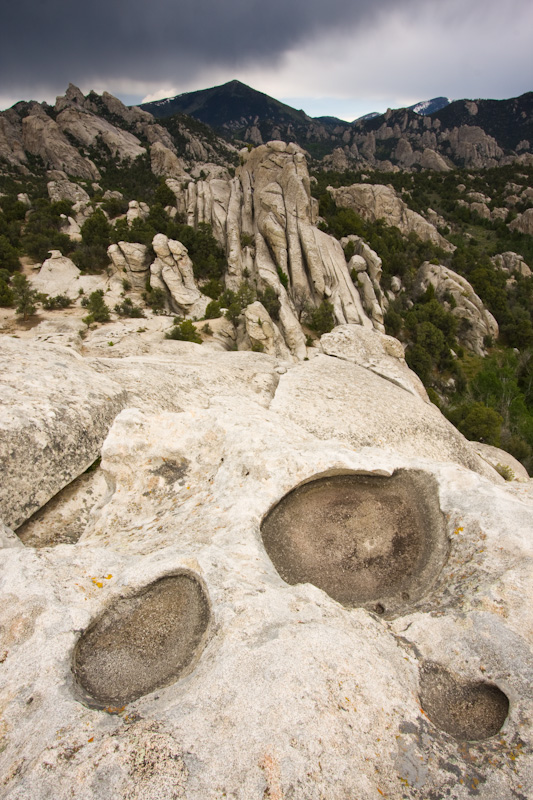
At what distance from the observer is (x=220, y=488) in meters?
10.4

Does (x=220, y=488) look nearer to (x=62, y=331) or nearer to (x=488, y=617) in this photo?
(x=488, y=617)

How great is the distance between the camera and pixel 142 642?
258 inches

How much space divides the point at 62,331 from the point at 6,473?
23.6 m

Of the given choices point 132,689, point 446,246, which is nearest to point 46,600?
point 132,689

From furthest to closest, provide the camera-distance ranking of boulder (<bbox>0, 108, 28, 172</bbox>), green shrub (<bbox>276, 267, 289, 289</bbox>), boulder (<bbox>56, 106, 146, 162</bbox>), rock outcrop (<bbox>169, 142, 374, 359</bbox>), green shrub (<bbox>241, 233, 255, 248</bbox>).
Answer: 1. boulder (<bbox>56, 106, 146, 162</bbox>)
2. boulder (<bbox>0, 108, 28, 172</bbox>)
3. green shrub (<bbox>241, 233, 255, 248</bbox>)
4. rock outcrop (<bbox>169, 142, 374, 359</bbox>)
5. green shrub (<bbox>276, 267, 289, 289</bbox>)

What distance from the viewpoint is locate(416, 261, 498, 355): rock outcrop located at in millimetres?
58125

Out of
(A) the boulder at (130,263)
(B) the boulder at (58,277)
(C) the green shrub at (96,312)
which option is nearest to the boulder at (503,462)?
(C) the green shrub at (96,312)

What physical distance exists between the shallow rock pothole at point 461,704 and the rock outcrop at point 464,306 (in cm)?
→ 6021

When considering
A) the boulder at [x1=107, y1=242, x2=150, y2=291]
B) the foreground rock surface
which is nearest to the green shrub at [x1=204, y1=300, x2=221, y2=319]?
the boulder at [x1=107, y1=242, x2=150, y2=291]

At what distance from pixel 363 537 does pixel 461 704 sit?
422cm

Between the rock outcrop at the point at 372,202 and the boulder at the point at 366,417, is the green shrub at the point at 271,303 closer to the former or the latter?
the boulder at the point at 366,417

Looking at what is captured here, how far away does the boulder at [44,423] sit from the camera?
9.72 metres

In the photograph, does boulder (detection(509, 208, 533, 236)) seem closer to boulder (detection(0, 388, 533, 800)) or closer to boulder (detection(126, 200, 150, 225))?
boulder (detection(126, 200, 150, 225))

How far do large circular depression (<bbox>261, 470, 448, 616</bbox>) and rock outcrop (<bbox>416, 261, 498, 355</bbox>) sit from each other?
2193 inches
